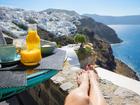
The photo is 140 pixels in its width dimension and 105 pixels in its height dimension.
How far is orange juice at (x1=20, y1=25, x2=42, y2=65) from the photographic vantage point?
1.39 meters

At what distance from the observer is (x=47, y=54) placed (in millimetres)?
1636

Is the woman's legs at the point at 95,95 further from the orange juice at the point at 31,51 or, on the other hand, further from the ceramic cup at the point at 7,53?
the ceramic cup at the point at 7,53

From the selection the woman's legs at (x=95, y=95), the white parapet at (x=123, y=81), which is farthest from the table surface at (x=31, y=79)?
the white parapet at (x=123, y=81)

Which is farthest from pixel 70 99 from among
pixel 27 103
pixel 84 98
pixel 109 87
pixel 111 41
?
pixel 111 41

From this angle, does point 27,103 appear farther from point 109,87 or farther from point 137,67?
point 137,67

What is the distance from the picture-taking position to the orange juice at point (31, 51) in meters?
1.39

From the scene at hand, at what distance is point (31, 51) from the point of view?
4.66 ft

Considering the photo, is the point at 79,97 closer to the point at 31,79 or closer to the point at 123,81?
the point at 31,79

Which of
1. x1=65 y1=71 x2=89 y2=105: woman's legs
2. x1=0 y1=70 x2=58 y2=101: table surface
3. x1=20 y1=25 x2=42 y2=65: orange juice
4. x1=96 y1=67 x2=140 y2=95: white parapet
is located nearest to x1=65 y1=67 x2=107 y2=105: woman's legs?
x1=65 y1=71 x2=89 y2=105: woman's legs

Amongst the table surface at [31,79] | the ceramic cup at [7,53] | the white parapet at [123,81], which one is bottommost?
the white parapet at [123,81]

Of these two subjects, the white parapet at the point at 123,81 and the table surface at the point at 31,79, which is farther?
the white parapet at the point at 123,81

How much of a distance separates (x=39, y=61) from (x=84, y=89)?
0.33m

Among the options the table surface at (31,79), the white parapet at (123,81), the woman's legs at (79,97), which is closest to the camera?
the table surface at (31,79)

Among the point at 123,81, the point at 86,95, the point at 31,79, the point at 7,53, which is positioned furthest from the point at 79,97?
the point at 123,81
